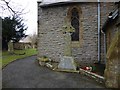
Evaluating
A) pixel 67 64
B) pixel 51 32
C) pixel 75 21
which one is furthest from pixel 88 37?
pixel 67 64

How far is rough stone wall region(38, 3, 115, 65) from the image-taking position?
62.2ft

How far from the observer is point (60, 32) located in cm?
2008

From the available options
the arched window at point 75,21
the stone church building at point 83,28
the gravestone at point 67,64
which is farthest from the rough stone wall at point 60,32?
the gravestone at point 67,64

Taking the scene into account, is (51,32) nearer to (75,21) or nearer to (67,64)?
(75,21)

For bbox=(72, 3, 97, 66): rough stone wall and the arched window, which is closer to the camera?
bbox=(72, 3, 97, 66): rough stone wall

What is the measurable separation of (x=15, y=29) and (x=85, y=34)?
22.7 metres

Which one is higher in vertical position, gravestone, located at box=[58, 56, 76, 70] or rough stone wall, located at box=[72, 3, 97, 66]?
rough stone wall, located at box=[72, 3, 97, 66]

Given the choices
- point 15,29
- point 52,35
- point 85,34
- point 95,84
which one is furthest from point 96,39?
point 15,29

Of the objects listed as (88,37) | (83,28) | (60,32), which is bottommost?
(88,37)

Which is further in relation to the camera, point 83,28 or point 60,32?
point 60,32

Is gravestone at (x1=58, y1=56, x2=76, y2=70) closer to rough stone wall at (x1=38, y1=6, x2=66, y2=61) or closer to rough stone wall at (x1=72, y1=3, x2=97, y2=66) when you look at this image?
rough stone wall at (x1=72, y1=3, x2=97, y2=66)

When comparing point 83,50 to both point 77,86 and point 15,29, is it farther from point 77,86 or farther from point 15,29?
point 15,29

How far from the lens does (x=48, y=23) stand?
69.2 feet

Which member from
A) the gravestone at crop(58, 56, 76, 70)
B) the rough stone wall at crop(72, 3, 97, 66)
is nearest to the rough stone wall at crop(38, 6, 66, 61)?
the rough stone wall at crop(72, 3, 97, 66)
